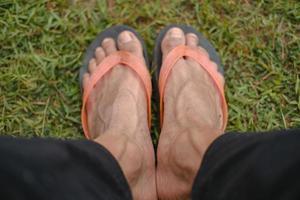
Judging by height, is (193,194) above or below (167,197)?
above

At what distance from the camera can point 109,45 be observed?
1.79 metres

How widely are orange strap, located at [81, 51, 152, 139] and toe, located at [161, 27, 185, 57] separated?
0.10 meters

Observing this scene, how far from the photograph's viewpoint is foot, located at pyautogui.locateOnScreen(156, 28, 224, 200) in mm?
1450

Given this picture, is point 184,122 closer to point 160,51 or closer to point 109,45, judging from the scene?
point 160,51

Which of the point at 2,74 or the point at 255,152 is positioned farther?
the point at 2,74

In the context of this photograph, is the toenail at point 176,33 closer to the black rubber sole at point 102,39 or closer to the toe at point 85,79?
the black rubber sole at point 102,39

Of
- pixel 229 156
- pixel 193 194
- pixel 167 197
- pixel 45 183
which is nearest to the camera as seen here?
pixel 45 183

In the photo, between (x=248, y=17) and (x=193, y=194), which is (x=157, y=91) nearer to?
(x=248, y=17)

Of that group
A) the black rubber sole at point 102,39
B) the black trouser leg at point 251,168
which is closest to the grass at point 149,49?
the black rubber sole at point 102,39

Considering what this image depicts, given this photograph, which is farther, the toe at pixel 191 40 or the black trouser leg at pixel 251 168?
the toe at pixel 191 40

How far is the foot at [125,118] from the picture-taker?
1.47m

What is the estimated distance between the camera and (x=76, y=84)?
1.78 metres

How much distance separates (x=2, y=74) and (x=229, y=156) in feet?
3.15

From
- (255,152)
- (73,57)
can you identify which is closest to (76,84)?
(73,57)
